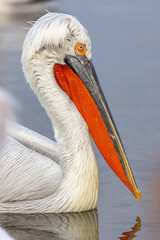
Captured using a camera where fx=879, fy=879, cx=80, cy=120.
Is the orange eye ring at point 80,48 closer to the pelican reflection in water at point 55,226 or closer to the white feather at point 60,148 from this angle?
the white feather at point 60,148

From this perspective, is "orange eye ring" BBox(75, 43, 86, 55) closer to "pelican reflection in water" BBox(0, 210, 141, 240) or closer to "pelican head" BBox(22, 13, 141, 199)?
"pelican head" BBox(22, 13, 141, 199)

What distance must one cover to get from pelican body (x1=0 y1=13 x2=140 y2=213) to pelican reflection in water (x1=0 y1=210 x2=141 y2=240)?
0.21ft

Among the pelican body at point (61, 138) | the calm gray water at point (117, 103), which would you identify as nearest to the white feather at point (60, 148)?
the pelican body at point (61, 138)

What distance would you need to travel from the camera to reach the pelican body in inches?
212

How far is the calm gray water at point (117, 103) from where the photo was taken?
5175 millimetres

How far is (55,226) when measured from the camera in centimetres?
522

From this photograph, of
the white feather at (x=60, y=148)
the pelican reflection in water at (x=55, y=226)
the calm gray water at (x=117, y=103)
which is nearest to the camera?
the pelican reflection in water at (x=55, y=226)

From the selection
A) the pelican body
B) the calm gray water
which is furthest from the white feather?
the calm gray water

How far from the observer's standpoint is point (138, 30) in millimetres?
11062

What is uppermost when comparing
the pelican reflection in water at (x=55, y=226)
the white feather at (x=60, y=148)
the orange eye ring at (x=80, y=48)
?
the orange eye ring at (x=80, y=48)

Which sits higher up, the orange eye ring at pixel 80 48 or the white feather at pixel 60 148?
the orange eye ring at pixel 80 48

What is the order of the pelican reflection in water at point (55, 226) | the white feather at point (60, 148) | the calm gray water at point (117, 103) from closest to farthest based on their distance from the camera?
the pelican reflection in water at point (55, 226), the calm gray water at point (117, 103), the white feather at point (60, 148)

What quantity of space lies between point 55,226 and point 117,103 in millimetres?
2844

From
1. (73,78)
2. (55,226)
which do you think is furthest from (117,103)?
(55,226)
